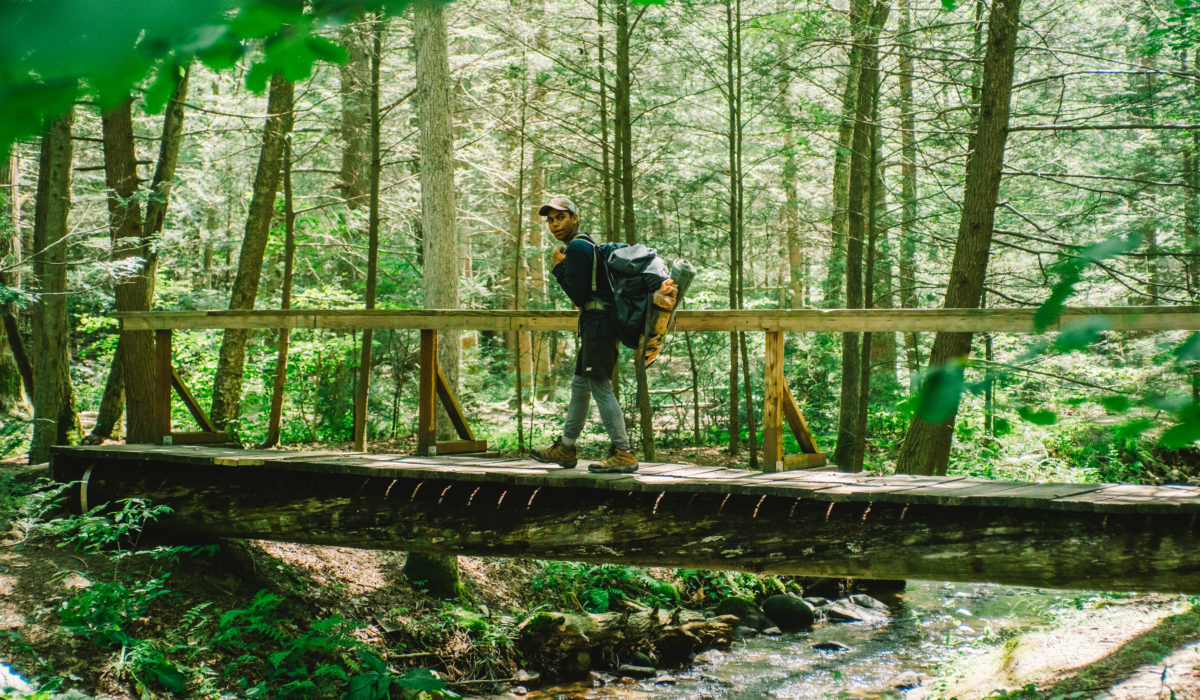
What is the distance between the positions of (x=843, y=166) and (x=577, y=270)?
13.6 metres

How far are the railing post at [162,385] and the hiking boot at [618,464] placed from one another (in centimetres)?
471

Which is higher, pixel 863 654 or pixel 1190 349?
pixel 1190 349

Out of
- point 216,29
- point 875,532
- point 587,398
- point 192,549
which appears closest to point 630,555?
point 587,398

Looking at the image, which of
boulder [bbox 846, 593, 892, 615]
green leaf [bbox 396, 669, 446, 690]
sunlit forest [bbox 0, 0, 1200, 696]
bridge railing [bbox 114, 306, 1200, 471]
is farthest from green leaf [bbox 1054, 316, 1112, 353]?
boulder [bbox 846, 593, 892, 615]

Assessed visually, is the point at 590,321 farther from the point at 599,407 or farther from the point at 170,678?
the point at 170,678

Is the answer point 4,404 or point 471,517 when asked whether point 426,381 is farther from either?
point 4,404

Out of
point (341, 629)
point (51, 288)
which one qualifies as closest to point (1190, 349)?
point (341, 629)

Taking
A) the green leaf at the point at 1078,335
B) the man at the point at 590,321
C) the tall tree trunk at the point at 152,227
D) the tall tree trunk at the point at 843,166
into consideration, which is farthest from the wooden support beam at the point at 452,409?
the tall tree trunk at the point at 843,166

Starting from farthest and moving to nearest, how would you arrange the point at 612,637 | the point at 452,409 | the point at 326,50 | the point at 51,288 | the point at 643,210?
the point at 643,210, the point at 51,288, the point at 612,637, the point at 452,409, the point at 326,50

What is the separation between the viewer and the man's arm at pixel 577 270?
579cm

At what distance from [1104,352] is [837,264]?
23.2 ft

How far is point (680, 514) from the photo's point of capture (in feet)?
18.7

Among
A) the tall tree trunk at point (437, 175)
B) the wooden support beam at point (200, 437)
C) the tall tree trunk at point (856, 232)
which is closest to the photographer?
the wooden support beam at point (200, 437)

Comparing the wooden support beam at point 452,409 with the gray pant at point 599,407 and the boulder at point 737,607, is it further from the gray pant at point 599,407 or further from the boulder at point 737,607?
the boulder at point 737,607
